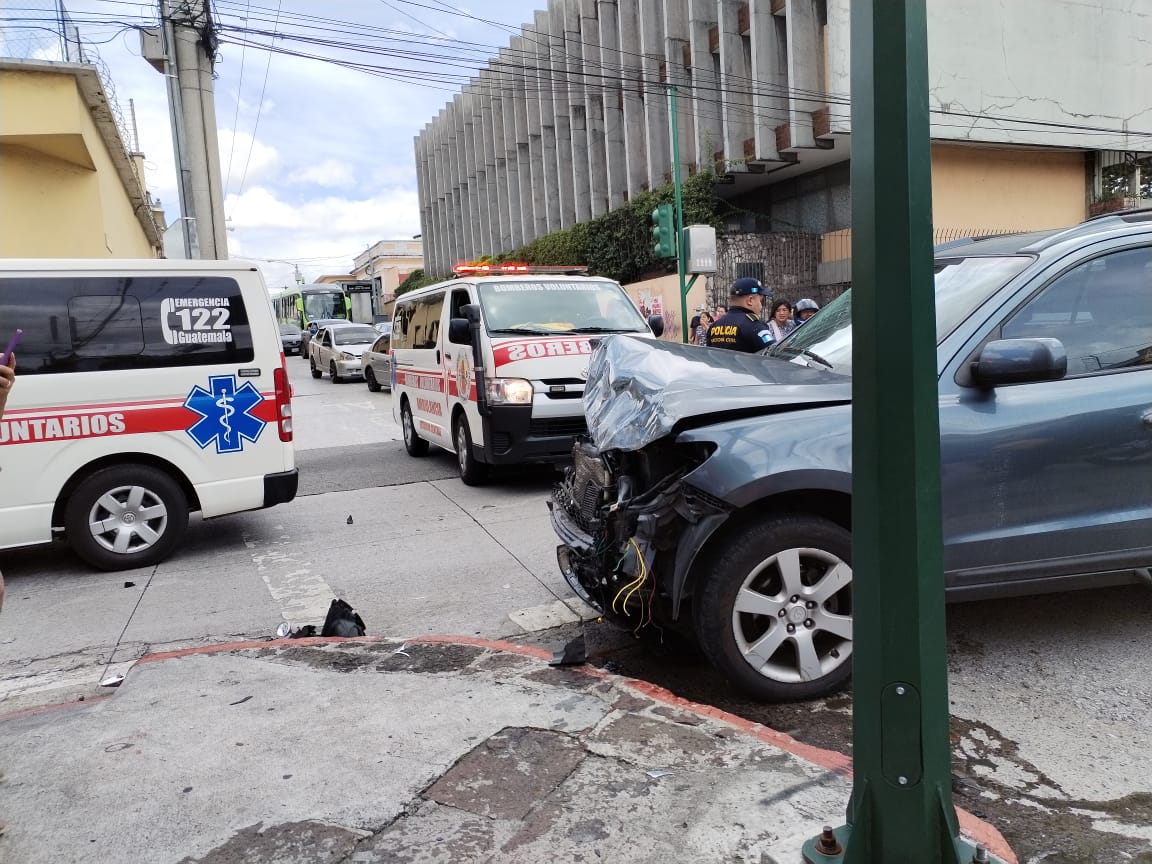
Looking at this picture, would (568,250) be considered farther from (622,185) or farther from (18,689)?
(18,689)

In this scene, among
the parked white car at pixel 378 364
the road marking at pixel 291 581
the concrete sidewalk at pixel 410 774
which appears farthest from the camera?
the parked white car at pixel 378 364

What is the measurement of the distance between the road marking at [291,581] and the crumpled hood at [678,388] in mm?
2187

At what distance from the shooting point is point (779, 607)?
3.51 meters

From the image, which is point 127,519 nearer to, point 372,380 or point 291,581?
point 291,581

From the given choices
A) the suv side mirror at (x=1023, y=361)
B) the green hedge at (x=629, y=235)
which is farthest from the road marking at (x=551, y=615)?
the green hedge at (x=629, y=235)

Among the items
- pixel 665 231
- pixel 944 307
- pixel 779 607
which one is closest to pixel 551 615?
pixel 779 607

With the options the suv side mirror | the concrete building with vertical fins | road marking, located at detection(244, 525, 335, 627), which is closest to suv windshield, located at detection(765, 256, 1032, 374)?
the suv side mirror

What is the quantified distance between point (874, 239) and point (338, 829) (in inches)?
86.9

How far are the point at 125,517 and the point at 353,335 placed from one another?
61.0 ft

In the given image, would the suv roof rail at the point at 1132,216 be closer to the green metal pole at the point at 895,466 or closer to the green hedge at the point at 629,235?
the green metal pole at the point at 895,466

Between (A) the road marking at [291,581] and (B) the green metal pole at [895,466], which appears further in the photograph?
(A) the road marking at [291,581]

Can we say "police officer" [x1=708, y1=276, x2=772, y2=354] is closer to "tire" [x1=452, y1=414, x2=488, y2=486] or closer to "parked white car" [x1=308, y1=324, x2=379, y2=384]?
"tire" [x1=452, y1=414, x2=488, y2=486]

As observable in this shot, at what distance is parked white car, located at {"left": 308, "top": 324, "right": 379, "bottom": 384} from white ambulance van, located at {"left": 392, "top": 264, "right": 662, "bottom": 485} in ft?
44.5

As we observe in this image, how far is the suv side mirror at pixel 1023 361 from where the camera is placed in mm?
3445
